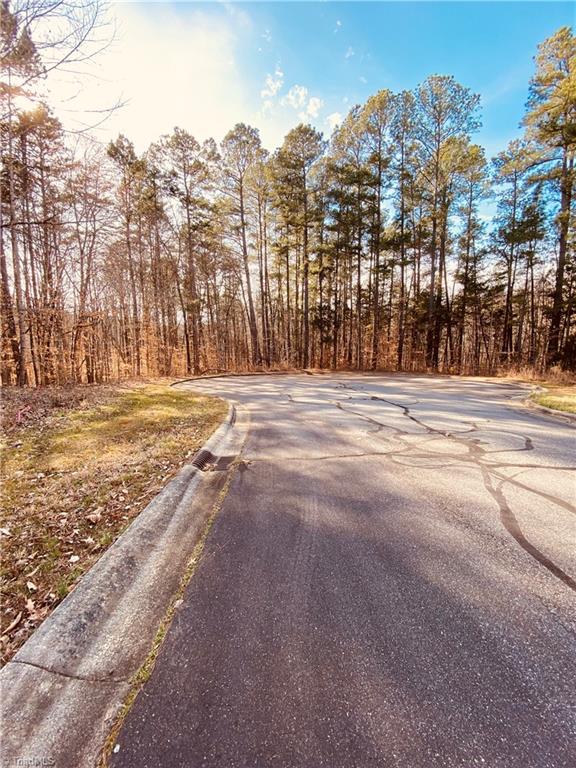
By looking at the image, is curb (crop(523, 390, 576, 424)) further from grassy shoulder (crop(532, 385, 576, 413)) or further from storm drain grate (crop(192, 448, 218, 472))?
storm drain grate (crop(192, 448, 218, 472))

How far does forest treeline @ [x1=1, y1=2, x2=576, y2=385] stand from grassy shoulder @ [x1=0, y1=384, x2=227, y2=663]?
19.8ft

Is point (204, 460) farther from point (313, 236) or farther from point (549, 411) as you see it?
point (313, 236)

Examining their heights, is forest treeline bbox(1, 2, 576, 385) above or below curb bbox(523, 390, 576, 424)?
above

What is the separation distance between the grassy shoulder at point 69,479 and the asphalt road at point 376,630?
2.79 feet

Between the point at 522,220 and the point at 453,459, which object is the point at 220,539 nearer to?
the point at 453,459

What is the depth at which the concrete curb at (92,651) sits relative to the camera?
1146mm

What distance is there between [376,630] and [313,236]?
21298mm

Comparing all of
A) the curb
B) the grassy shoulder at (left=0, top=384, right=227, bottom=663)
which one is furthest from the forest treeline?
the curb

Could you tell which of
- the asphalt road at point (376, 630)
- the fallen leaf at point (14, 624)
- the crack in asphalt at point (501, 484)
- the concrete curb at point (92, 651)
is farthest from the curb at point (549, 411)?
the fallen leaf at point (14, 624)

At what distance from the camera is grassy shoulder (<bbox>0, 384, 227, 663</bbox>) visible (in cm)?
194

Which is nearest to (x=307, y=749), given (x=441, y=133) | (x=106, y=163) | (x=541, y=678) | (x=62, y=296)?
(x=541, y=678)

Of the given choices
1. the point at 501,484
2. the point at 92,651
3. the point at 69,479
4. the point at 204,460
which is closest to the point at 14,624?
the point at 92,651

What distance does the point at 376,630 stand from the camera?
5.28 ft

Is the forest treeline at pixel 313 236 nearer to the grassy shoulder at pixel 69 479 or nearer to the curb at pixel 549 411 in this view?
the grassy shoulder at pixel 69 479
